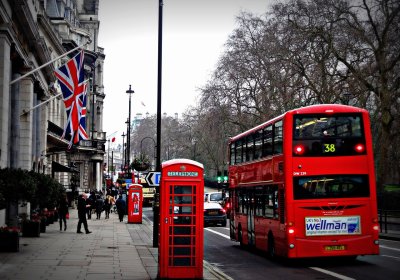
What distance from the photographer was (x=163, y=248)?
599 inches

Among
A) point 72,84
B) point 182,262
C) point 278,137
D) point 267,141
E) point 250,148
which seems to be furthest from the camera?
point 72,84

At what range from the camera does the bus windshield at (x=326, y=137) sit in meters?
18.2

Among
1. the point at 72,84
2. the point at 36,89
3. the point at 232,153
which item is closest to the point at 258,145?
the point at 232,153

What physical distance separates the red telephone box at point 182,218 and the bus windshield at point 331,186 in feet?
12.3

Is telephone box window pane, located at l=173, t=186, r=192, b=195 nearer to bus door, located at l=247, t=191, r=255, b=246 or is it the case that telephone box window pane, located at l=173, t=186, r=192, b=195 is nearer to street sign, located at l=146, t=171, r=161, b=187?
bus door, located at l=247, t=191, r=255, b=246

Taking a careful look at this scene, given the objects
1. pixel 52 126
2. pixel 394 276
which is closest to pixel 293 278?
pixel 394 276

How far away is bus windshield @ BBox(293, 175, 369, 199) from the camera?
1812 cm

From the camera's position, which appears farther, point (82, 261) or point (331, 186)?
point (82, 261)

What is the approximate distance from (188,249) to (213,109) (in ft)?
162

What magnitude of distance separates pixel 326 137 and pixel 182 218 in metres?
5.09

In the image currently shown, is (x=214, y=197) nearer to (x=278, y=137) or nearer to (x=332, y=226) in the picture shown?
(x=278, y=137)

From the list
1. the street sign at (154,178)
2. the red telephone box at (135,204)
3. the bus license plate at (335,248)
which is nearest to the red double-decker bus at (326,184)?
the bus license plate at (335,248)

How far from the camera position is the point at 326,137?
721 inches

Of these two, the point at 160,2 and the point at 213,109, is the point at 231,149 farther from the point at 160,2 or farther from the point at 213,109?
the point at 213,109
